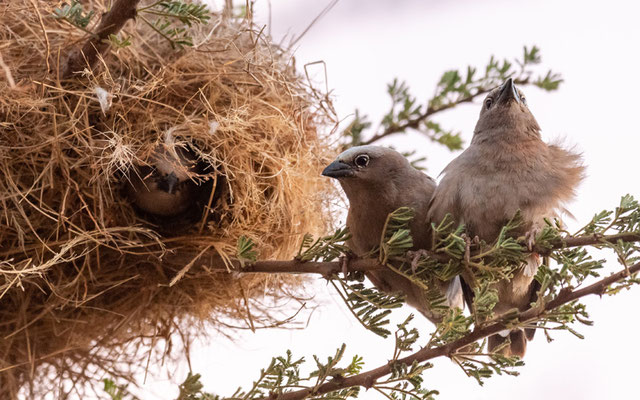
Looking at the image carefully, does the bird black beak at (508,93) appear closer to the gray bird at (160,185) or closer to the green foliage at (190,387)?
the gray bird at (160,185)

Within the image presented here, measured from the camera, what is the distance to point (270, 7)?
111 inches

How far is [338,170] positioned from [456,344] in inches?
31.6

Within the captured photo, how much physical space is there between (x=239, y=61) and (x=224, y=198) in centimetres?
47

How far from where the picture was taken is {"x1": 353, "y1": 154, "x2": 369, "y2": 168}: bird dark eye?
8.53 feet

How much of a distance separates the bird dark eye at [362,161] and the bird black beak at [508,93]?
0.45 metres

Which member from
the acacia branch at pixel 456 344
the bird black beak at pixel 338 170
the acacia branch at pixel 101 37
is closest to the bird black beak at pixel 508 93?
the bird black beak at pixel 338 170

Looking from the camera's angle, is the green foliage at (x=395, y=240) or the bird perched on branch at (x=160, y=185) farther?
the bird perched on branch at (x=160, y=185)

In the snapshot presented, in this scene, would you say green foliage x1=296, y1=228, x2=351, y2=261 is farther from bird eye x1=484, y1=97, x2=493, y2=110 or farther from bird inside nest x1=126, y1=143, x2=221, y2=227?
bird eye x1=484, y1=97, x2=493, y2=110

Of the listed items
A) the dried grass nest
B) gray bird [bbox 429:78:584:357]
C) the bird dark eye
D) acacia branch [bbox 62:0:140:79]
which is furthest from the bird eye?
acacia branch [bbox 62:0:140:79]

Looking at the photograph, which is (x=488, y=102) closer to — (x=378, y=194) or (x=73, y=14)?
(x=378, y=194)

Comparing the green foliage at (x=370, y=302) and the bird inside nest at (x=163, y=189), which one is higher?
the bird inside nest at (x=163, y=189)

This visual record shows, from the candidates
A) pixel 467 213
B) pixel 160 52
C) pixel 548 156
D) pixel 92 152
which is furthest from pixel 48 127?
pixel 548 156

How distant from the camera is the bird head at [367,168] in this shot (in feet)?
8.41

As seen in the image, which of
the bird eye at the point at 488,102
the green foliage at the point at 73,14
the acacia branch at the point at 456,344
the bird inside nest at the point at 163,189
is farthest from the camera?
the bird eye at the point at 488,102
